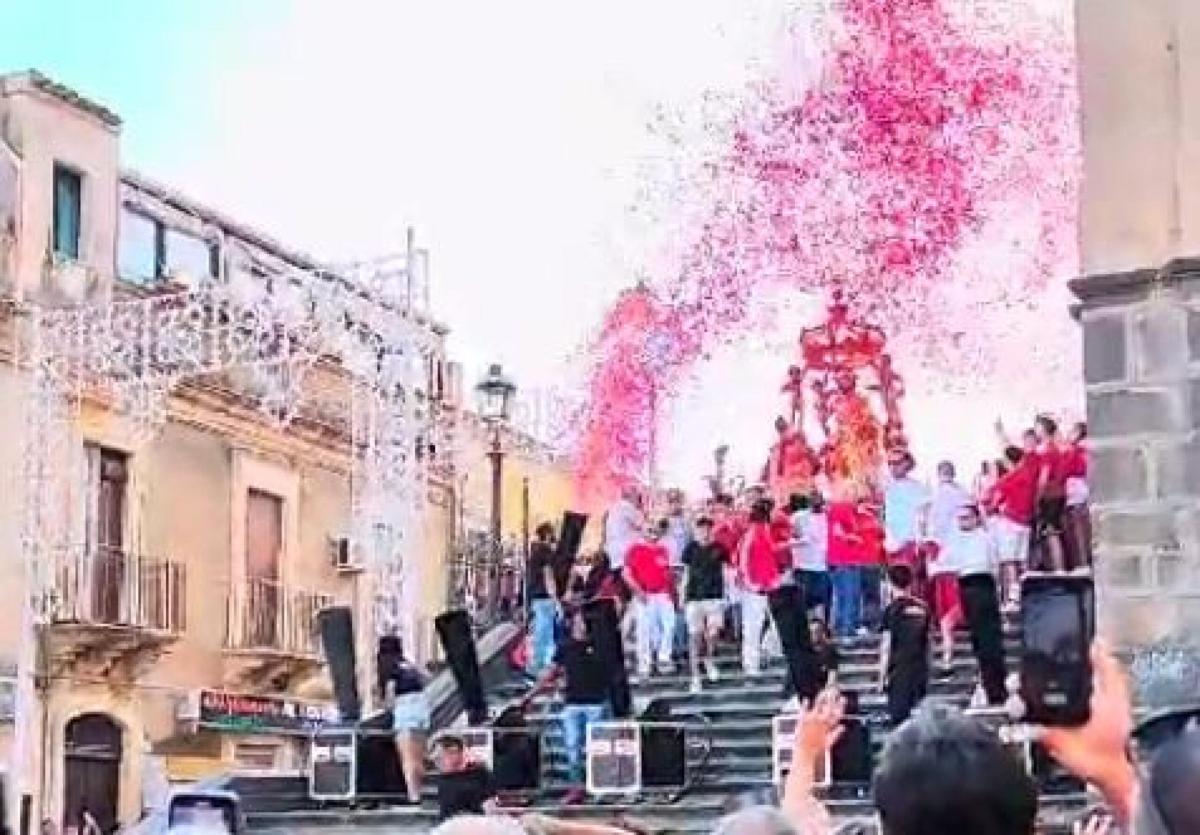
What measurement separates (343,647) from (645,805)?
3611 millimetres

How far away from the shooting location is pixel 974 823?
9.55 ft

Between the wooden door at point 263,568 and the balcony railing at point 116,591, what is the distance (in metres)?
1.44

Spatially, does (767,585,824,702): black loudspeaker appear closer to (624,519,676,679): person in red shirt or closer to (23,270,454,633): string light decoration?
(624,519,676,679): person in red shirt

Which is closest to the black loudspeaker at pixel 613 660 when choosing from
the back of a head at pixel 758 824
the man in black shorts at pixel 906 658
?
the man in black shorts at pixel 906 658

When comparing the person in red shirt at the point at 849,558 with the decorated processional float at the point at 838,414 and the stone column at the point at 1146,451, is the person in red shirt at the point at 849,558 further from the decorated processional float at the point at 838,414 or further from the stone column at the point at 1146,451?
the stone column at the point at 1146,451

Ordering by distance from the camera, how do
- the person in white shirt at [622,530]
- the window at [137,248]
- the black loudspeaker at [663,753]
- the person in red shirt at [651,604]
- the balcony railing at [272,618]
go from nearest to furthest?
the black loudspeaker at [663,753] → the person in red shirt at [651,604] → the person in white shirt at [622,530] → the window at [137,248] → the balcony railing at [272,618]

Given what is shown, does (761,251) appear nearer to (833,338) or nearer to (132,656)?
(833,338)

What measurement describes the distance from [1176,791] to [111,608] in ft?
76.0

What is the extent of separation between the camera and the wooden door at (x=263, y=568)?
2778cm

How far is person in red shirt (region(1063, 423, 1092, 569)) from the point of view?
15102mm

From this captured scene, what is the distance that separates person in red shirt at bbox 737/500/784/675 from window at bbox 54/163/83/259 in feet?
37.6

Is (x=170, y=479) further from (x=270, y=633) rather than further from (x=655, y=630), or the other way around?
(x=655, y=630)

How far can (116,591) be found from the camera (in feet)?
Result: 82.9

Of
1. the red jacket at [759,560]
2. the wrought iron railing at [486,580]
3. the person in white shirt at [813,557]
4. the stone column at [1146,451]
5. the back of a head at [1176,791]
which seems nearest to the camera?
the back of a head at [1176,791]
